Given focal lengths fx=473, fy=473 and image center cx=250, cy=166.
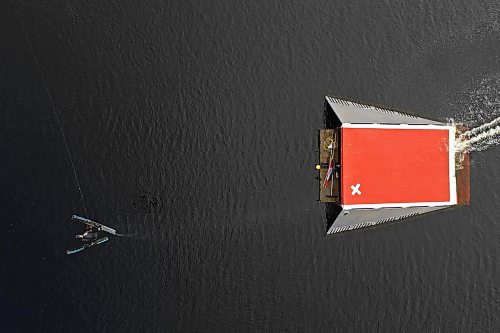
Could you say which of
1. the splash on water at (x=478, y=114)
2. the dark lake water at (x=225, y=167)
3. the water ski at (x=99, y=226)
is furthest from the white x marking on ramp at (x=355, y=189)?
the water ski at (x=99, y=226)

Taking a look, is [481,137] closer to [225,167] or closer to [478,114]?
[478,114]

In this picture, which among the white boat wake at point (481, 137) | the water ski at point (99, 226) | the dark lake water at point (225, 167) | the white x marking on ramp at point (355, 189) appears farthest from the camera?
the water ski at point (99, 226)

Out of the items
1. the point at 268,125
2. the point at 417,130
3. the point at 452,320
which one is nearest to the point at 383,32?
the point at 417,130

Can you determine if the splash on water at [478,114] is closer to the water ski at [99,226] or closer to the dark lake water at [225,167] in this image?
the dark lake water at [225,167]

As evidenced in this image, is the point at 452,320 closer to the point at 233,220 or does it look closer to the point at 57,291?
the point at 233,220

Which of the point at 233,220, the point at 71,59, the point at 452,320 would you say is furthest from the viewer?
the point at 71,59

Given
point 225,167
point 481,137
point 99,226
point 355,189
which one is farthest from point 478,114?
point 99,226

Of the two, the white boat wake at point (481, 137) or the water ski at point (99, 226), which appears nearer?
the white boat wake at point (481, 137)

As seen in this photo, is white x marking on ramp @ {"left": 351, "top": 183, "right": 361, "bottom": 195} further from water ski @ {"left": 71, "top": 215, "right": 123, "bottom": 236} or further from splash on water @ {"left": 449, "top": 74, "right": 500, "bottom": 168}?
water ski @ {"left": 71, "top": 215, "right": 123, "bottom": 236}

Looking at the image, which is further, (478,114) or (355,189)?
(478,114)
